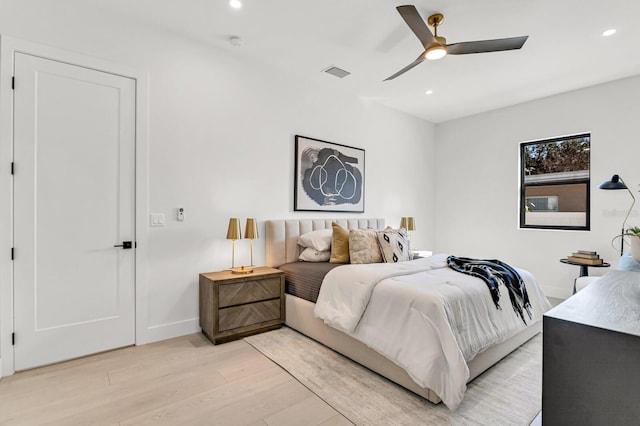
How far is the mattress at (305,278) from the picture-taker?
2912 mm

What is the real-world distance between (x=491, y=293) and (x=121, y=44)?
381 cm

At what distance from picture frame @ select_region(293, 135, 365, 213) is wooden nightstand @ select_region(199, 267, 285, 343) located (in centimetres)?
117

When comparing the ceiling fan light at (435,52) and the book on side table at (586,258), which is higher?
the ceiling fan light at (435,52)

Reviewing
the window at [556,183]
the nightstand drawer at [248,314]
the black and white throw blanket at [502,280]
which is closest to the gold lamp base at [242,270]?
the nightstand drawer at [248,314]

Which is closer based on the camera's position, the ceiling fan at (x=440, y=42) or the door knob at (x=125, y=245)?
the ceiling fan at (x=440, y=42)

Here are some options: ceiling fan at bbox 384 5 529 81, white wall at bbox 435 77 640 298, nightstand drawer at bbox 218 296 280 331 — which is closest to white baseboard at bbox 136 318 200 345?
nightstand drawer at bbox 218 296 280 331

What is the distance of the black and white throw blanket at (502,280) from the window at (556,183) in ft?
8.43

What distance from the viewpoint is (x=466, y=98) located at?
4.61 metres

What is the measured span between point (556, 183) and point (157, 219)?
5420mm

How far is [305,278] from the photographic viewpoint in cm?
306

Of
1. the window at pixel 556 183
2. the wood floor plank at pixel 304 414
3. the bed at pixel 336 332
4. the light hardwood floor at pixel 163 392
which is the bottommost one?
the light hardwood floor at pixel 163 392

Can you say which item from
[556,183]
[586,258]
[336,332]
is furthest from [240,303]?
[556,183]

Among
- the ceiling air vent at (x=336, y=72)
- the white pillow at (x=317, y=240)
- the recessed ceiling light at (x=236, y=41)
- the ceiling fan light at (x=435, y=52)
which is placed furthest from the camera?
the ceiling air vent at (x=336, y=72)

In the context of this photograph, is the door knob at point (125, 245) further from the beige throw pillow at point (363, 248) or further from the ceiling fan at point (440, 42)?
the ceiling fan at point (440, 42)
